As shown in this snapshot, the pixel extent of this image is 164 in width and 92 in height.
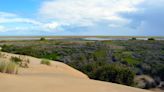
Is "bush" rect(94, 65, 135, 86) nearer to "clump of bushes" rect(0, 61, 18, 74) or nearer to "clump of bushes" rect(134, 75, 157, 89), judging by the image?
"clump of bushes" rect(134, 75, 157, 89)

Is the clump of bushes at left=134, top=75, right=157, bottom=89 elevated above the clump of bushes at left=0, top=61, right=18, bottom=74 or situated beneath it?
situated beneath

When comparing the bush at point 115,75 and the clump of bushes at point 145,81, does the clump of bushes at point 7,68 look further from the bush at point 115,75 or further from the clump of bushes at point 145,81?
the clump of bushes at point 145,81

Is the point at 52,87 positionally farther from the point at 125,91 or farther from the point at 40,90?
the point at 125,91

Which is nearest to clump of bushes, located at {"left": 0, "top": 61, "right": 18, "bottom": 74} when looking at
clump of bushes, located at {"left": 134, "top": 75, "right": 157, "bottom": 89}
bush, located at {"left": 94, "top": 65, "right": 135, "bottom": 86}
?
bush, located at {"left": 94, "top": 65, "right": 135, "bottom": 86}

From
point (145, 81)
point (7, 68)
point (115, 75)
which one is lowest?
point (145, 81)

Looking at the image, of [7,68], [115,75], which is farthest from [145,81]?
[7,68]

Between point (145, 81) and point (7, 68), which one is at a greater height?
point (7, 68)

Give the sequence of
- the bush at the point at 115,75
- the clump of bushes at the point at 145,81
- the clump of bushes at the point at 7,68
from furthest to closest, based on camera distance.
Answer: the clump of bushes at the point at 145,81, the bush at the point at 115,75, the clump of bushes at the point at 7,68

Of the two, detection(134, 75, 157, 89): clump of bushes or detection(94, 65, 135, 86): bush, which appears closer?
detection(94, 65, 135, 86): bush

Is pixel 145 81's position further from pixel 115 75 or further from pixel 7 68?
pixel 7 68

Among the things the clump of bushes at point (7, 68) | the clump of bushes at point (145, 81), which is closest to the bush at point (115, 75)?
the clump of bushes at point (145, 81)

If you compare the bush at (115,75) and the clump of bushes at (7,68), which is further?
the bush at (115,75)

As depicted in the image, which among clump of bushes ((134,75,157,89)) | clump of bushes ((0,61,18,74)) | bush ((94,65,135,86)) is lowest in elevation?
clump of bushes ((134,75,157,89))
